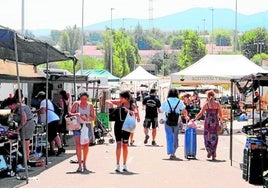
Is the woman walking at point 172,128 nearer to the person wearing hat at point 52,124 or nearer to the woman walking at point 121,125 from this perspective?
the woman walking at point 121,125

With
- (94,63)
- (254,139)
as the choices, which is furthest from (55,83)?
(94,63)

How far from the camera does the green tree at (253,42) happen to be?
455 feet

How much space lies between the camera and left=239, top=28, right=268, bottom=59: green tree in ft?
455

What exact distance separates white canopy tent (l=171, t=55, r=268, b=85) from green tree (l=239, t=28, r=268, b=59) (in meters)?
105

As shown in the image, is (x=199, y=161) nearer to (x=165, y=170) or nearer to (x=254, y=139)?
(x=165, y=170)

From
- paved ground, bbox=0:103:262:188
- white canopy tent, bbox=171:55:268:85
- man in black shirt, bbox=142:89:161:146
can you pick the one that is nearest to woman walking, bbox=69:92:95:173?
paved ground, bbox=0:103:262:188

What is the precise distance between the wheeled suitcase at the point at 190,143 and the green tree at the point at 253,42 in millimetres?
119867

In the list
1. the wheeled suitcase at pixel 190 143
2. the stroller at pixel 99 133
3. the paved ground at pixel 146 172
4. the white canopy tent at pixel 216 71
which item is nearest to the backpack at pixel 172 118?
the wheeled suitcase at pixel 190 143

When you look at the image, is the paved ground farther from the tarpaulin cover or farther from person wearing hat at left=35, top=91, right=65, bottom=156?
the tarpaulin cover

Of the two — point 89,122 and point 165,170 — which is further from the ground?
point 89,122

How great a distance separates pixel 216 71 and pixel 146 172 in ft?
52.8

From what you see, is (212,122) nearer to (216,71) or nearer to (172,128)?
(172,128)

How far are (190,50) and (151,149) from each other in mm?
83548

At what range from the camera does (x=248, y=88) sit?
53.2ft
